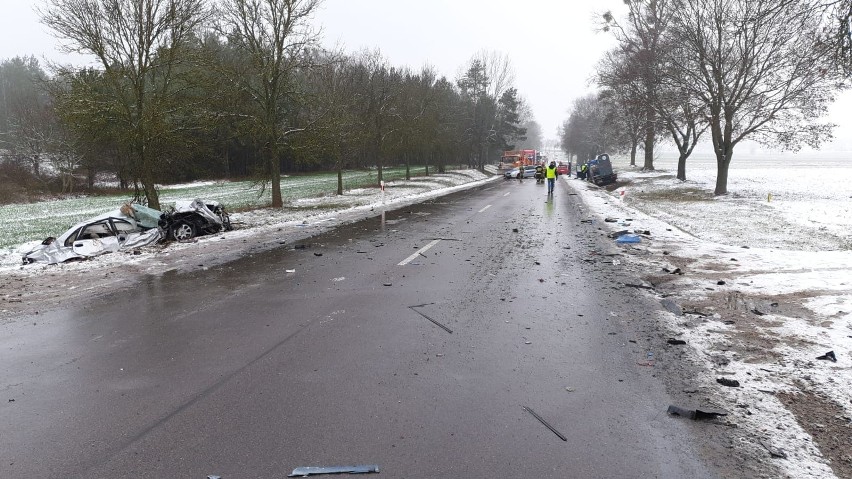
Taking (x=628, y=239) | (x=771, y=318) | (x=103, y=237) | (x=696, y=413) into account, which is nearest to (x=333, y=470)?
(x=696, y=413)

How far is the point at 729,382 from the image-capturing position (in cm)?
422

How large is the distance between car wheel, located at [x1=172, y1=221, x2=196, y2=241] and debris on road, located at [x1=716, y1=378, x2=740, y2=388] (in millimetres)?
12508

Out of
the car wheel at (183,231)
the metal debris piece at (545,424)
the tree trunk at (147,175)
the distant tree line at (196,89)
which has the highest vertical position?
the distant tree line at (196,89)

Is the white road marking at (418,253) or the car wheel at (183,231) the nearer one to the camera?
the white road marking at (418,253)

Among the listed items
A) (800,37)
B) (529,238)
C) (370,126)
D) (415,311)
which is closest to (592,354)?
(415,311)

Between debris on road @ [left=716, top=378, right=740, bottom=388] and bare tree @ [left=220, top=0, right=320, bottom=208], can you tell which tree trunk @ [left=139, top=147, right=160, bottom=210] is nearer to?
bare tree @ [left=220, top=0, right=320, bottom=208]

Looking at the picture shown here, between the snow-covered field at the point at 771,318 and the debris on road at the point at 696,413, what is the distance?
112mm

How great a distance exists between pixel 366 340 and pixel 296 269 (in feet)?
13.7

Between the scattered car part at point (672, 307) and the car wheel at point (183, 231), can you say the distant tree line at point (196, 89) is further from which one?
the scattered car part at point (672, 307)

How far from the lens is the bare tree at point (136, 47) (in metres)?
15.1

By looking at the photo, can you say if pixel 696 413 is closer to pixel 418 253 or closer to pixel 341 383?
pixel 341 383

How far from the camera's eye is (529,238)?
12008 millimetres

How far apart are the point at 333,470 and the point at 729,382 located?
3433mm

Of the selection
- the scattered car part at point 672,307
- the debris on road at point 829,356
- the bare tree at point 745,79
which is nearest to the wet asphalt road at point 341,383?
the scattered car part at point 672,307
